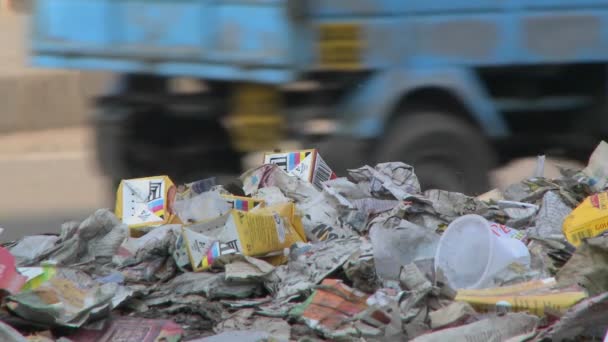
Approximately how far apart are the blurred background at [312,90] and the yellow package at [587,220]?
73.0 inches

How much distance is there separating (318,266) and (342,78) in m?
2.20

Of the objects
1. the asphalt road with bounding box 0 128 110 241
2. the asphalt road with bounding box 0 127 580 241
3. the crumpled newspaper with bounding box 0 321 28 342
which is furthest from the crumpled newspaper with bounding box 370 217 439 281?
Answer: the asphalt road with bounding box 0 128 110 241

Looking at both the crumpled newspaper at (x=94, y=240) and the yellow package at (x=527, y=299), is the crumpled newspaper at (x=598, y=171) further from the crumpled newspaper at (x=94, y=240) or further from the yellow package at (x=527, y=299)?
the crumpled newspaper at (x=94, y=240)

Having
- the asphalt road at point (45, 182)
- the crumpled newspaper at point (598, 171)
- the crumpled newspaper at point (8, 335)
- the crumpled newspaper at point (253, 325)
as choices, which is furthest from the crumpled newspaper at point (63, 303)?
the asphalt road at point (45, 182)

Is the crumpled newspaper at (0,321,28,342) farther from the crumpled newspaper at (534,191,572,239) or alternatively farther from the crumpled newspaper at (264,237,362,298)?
the crumpled newspaper at (534,191,572,239)

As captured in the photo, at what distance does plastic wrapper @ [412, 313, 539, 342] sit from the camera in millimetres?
2576

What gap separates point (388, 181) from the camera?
372cm

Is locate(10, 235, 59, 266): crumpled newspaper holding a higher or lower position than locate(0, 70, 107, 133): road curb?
higher

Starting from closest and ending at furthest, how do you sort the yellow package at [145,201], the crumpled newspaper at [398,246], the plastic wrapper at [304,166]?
the crumpled newspaper at [398,246] < the yellow package at [145,201] < the plastic wrapper at [304,166]

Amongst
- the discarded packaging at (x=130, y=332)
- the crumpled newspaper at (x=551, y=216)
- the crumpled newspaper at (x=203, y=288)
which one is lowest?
the discarded packaging at (x=130, y=332)

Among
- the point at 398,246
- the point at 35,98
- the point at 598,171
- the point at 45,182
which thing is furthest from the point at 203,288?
the point at 35,98

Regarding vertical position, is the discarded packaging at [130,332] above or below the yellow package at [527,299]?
below

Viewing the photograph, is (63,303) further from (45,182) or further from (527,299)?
(45,182)

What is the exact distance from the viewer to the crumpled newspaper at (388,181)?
12.0 ft
